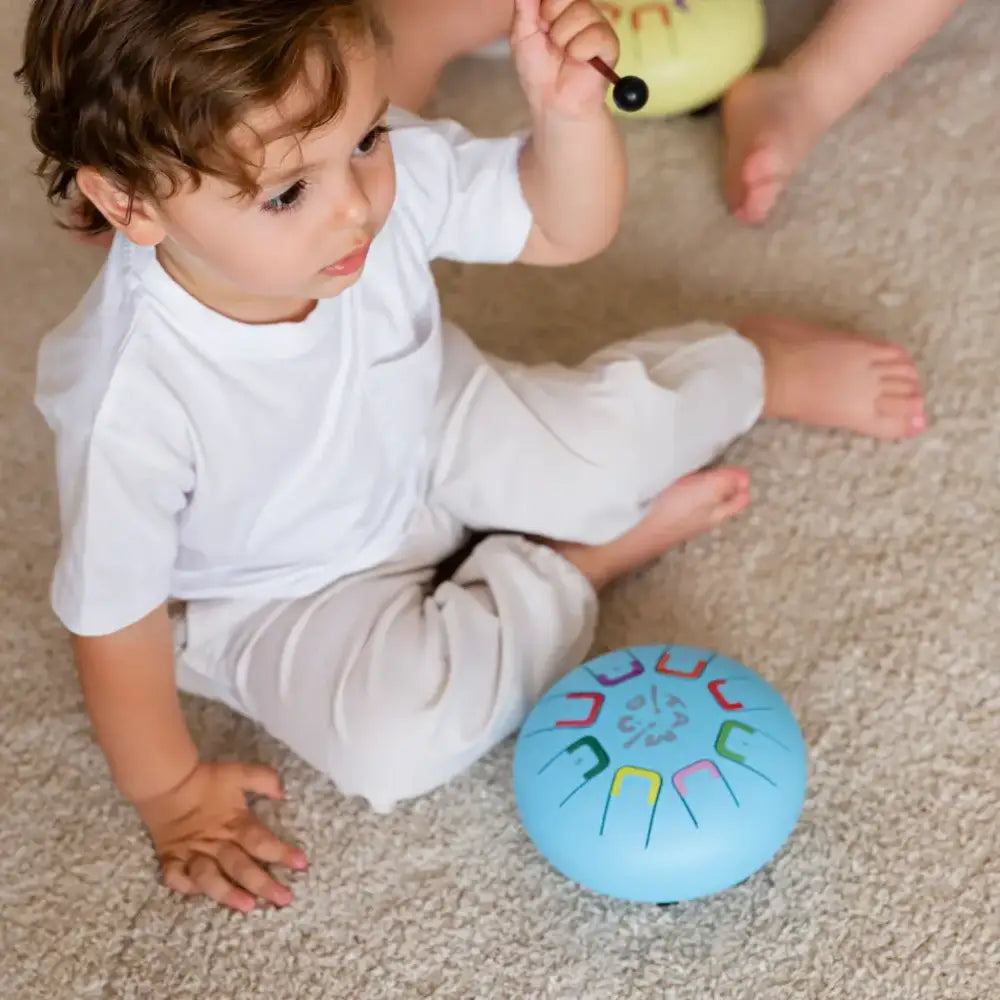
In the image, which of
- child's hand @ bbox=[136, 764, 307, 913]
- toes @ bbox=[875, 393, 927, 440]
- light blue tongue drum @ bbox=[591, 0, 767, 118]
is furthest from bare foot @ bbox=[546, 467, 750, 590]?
light blue tongue drum @ bbox=[591, 0, 767, 118]

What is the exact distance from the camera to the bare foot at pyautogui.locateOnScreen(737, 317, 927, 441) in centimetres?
103

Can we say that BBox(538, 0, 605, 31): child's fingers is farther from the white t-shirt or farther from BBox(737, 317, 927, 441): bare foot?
BBox(737, 317, 927, 441): bare foot

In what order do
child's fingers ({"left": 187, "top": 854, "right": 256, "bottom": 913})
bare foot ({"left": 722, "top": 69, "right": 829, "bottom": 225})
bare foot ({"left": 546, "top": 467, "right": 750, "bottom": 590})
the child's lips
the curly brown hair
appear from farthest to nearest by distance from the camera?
bare foot ({"left": 722, "top": 69, "right": 829, "bottom": 225}) → bare foot ({"left": 546, "top": 467, "right": 750, "bottom": 590}) → child's fingers ({"left": 187, "top": 854, "right": 256, "bottom": 913}) → the child's lips → the curly brown hair

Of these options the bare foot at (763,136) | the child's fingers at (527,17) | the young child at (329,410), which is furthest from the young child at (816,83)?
the child's fingers at (527,17)

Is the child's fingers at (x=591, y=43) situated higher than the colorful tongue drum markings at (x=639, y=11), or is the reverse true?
the child's fingers at (x=591, y=43)

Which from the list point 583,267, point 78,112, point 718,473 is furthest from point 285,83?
point 583,267

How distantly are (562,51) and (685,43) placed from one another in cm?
45

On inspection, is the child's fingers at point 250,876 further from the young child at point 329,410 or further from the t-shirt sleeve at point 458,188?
the t-shirt sleeve at point 458,188

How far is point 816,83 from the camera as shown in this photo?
1.20 meters

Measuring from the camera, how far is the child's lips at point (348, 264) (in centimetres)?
73

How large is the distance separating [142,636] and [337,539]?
0.15m

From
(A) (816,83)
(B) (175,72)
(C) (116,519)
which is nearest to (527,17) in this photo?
(B) (175,72)

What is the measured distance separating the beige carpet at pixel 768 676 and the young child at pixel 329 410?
0.03 meters

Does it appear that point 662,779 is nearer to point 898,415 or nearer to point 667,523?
point 667,523
